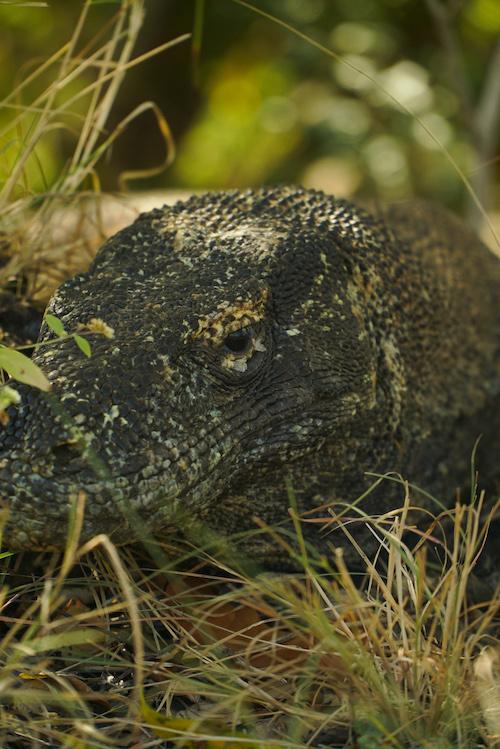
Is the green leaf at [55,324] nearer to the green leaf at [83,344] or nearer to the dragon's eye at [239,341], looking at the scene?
the green leaf at [83,344]

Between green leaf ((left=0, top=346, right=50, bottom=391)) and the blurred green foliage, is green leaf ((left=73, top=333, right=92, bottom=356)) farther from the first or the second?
the blurred green foliage

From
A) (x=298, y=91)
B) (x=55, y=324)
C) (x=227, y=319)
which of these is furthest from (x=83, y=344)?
(x=298, y=91)

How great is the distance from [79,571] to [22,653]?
1.70ft

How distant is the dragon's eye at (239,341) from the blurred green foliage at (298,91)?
5.41 metres

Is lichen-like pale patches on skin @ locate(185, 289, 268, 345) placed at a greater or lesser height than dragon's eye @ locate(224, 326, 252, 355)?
greater

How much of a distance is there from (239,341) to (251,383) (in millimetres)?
120

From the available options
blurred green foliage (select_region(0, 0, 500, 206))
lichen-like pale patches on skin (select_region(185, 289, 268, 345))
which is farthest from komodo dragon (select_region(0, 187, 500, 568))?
blurred green foliage (select_region(0, 0, 500, 206))

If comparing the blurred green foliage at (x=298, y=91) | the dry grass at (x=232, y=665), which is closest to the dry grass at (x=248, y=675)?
the dry grass at (x=232, y=665)

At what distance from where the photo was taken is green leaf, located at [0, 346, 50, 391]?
7.57ft

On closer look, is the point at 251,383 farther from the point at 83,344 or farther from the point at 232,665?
the point at 232,665

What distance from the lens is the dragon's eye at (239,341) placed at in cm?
278

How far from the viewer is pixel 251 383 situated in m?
2.82

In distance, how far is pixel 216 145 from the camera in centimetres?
979

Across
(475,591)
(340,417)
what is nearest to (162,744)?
(340,417)
